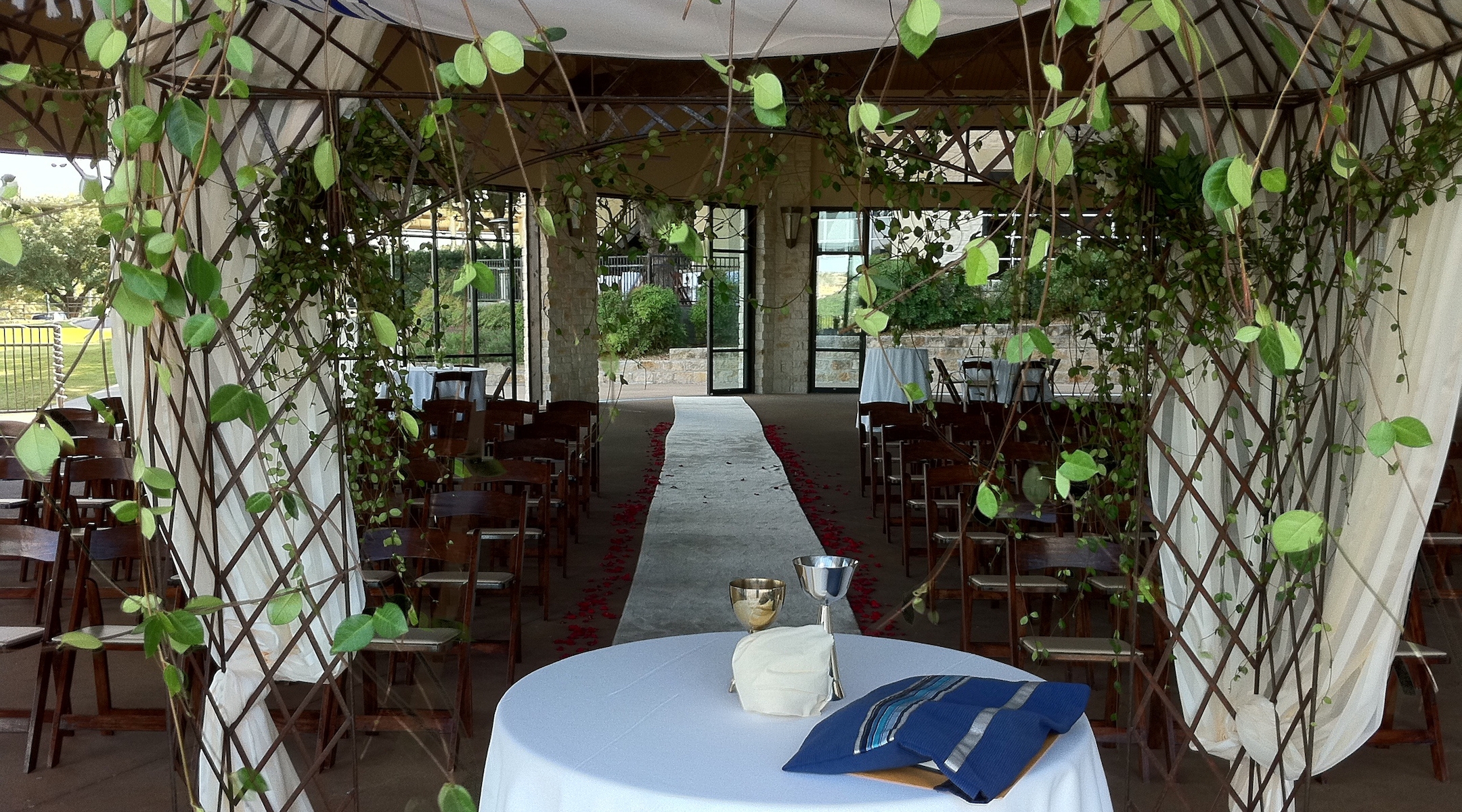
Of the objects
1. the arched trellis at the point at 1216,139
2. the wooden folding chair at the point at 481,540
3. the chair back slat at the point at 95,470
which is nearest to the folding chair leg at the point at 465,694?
the wooden folding chair at the point at 481,540

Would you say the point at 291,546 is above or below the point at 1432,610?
above

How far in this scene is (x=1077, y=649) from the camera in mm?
3645

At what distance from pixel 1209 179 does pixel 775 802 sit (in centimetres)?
111

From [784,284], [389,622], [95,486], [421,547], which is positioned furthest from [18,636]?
[784,284]

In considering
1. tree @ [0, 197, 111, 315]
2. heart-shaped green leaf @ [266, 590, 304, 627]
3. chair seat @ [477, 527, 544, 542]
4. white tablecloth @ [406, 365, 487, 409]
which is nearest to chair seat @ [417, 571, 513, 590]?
chair seat @ [477, 527, 544, 542]

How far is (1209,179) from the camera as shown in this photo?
36.1 inches

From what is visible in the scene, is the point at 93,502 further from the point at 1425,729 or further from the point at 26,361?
the point at 26,361

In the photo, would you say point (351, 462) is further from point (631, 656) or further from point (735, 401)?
point (735, 401)

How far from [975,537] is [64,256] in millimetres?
3815

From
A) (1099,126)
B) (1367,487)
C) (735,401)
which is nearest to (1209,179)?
(1099,126)

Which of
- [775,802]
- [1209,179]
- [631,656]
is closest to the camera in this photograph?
[1209,179]

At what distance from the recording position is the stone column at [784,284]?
54.0ft

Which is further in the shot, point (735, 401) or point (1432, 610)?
point (735, 401)

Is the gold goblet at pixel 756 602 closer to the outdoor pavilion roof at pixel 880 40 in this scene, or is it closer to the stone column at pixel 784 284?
the outdoor pavilion roof at pixel 880 40
